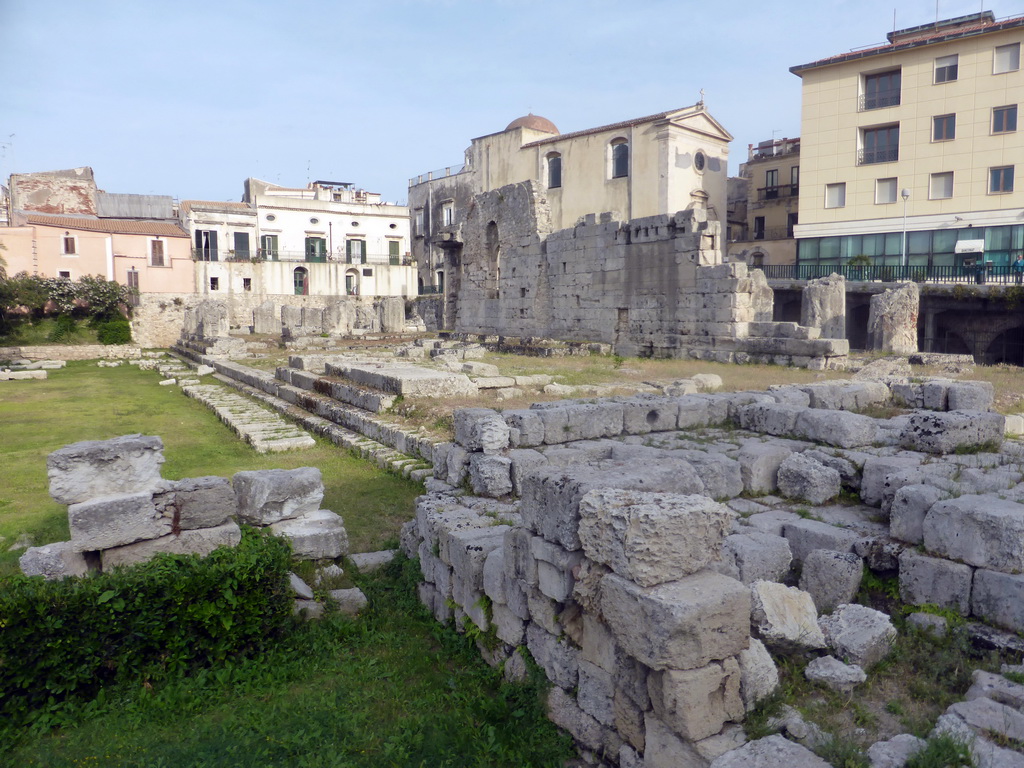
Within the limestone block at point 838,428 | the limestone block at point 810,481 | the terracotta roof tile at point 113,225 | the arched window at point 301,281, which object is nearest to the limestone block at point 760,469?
the limestone block at point 810,481

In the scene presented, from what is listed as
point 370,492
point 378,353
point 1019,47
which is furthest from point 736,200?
point 370,492

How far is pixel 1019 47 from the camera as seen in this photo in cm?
2819

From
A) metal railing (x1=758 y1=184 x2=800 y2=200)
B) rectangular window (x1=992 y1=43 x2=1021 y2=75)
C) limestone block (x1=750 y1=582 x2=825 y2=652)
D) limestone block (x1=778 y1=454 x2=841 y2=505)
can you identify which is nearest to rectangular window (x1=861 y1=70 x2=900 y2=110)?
rectangular window (x1=992 y1=43 x2=1021 y2=75)

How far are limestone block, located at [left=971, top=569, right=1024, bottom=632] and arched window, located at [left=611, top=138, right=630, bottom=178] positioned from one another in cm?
3662

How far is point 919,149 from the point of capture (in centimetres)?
3056

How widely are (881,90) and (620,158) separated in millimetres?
12915

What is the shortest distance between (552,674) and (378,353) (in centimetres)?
1772

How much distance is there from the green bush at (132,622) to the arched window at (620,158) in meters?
37.0

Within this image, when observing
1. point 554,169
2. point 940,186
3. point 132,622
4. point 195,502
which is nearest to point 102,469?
point 195,502

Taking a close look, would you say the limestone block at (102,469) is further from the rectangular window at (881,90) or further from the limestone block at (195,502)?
the rectangular window at (881,90)

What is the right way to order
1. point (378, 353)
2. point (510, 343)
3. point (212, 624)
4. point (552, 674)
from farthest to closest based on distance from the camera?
point (510, 343), point (378, 353), point (212, 624), point (552, 674)

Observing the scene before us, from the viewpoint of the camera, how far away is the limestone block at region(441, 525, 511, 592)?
486 cm

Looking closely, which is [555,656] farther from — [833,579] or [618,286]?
[618,286]

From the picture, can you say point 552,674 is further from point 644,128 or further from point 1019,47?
point 644,128
